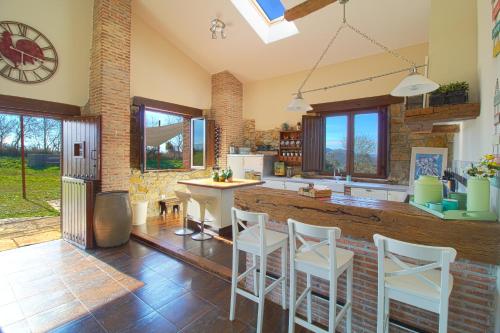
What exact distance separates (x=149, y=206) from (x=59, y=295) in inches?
119

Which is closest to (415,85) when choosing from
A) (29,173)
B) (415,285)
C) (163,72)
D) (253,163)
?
(415,285)

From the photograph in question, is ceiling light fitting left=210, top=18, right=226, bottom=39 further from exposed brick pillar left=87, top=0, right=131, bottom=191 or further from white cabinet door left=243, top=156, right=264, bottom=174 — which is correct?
white cabinet door left=243, top=156, right=264, bottom=174

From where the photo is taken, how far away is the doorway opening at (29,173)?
17.9 feet

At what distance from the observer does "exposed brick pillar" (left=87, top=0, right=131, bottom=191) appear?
4.30 metres

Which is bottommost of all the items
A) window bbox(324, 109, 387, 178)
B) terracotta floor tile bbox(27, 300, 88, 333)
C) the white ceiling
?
terracotta floor tile bbox(27, 300, 88, 333)

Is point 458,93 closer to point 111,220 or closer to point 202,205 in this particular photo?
point 202,205

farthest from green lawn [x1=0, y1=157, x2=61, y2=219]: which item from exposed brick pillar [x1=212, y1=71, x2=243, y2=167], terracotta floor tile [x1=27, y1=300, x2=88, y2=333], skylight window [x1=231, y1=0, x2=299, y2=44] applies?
skylight window [x1=231, y1=0, x2=299, y2=44]

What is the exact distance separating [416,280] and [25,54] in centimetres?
582

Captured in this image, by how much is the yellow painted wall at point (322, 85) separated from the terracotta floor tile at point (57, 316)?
5.40 metres

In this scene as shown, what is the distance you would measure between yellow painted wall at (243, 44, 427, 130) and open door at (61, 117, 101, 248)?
413cm

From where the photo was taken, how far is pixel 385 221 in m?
1.73

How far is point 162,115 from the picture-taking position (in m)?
6.39

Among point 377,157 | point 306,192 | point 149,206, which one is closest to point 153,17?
point 149,206

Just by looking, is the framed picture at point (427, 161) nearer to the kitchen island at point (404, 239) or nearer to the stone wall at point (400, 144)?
the stone wall at point (400, 144)
